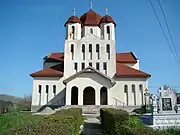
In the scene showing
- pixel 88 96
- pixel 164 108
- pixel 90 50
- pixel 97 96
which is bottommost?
pixel 164 108

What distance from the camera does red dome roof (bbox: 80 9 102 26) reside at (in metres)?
43.3

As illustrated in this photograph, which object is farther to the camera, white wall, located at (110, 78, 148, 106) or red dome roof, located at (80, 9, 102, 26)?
red dome roof, located at (80, 9, 102, 26)

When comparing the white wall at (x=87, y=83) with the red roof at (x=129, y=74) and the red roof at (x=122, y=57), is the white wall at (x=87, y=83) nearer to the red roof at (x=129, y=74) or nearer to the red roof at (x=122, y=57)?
the red roof at (x=129, y=74)

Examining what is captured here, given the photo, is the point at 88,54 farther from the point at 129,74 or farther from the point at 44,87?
the point at 44,87

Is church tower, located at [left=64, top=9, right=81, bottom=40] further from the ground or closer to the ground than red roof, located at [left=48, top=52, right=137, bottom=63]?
further from the ground

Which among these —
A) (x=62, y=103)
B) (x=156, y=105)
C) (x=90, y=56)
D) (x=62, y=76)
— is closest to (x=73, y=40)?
(x=90, y=56)

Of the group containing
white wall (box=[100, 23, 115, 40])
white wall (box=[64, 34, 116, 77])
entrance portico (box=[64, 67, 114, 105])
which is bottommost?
entrance portico (box=[64, 67, 114, 105])

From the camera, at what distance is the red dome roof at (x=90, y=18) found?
4331cm

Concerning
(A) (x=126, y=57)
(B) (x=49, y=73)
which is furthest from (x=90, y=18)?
(B) (x=49, y=73)

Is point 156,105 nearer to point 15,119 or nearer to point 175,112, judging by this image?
point 175,112

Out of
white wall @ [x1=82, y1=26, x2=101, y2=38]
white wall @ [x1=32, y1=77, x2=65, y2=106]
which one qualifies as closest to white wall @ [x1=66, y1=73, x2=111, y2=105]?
white wall @ [x1=32, y1=77, x2=65, y2=106]

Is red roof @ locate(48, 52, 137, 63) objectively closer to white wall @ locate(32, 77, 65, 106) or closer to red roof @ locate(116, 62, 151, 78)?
red roof @ locate(116, 62, 151, 78)

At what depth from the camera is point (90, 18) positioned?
146 ft

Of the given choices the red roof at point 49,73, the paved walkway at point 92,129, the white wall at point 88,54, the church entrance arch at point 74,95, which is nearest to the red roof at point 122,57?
the red roof at point 49,73
